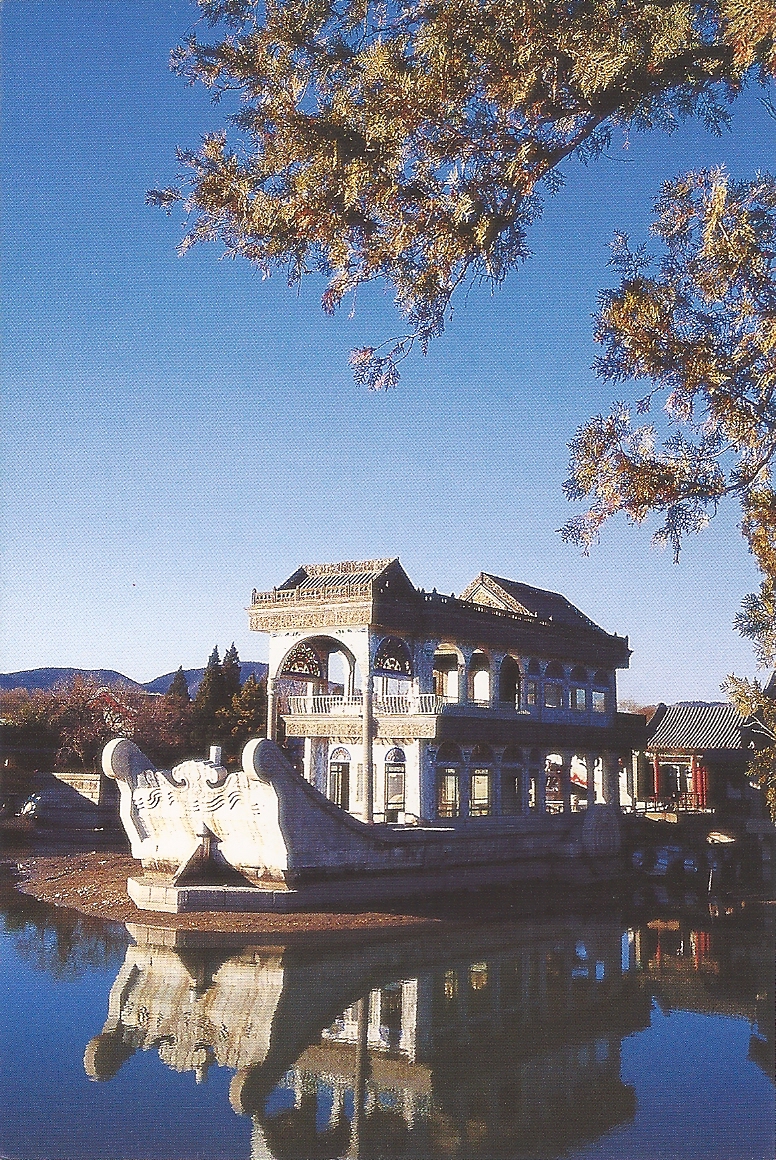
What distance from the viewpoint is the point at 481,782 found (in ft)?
82.1

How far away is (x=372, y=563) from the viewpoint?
67.3 ft

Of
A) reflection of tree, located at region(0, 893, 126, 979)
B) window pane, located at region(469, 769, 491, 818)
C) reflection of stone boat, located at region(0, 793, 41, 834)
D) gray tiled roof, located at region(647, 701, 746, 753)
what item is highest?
gray tiled roof, located at region(647, 701, 746, 753)

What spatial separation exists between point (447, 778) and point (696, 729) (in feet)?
38.2

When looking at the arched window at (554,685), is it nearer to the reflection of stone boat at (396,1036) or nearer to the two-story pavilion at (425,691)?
the two-story pavilion at (425,691)

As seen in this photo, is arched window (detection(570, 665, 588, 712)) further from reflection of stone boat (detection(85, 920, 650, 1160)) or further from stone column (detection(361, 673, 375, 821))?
reflection of stone boat (detection(85, 920, 650, 1160))

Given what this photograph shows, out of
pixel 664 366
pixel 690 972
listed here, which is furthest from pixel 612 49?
pixel 690 972

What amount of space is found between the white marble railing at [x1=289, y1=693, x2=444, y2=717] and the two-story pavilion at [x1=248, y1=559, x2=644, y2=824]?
0.03 metres

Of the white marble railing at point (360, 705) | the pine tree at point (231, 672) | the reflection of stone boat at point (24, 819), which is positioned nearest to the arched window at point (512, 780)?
the white marble railing at point (360, 705)

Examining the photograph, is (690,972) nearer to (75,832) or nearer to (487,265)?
(487,265)

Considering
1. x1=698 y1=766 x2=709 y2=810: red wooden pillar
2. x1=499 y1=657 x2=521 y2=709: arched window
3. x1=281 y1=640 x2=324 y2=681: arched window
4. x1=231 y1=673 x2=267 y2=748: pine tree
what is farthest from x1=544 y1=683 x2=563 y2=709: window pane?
x1=231 y1=673 x2=267 y2=748: pine tree

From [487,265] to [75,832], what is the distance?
27.0 metres

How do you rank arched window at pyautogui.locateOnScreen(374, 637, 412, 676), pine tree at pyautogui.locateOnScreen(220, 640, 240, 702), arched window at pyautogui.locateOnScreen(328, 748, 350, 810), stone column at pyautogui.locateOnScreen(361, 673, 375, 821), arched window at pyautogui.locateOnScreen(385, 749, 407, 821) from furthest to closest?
pine tree at pyautogui.locateOnScreen(220, 640, 240, 702) → arched window at pyautogui.locateOnScreen(385, 749, 407, 821) → arched window at pyautogui.locateOnScreen(328, 748, 350, 810) → arched window at pyautogui.locateOnScreen(374, 637, 412, 676) → stone column at pyautogui.locateOnScreen(361, 673, 375, 821)

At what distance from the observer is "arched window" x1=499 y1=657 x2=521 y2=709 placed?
2492 cm

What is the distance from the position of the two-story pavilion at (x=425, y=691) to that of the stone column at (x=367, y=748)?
28mm
